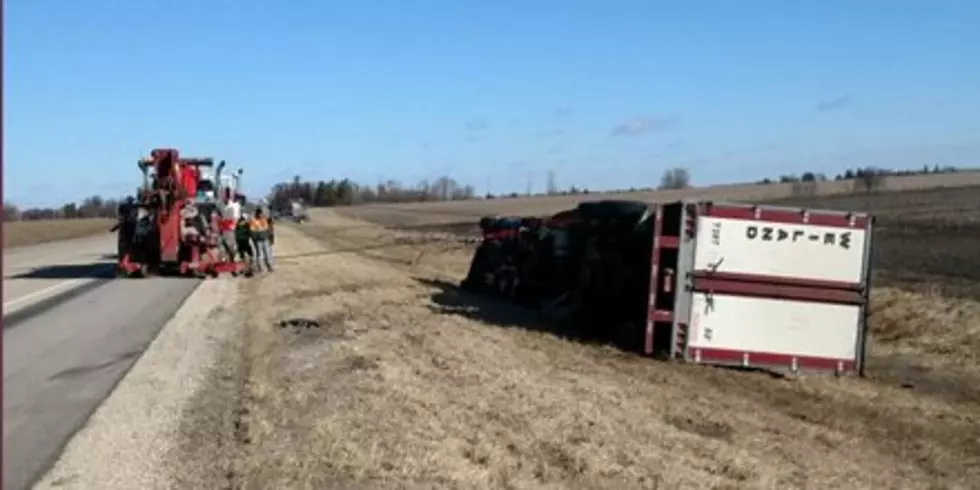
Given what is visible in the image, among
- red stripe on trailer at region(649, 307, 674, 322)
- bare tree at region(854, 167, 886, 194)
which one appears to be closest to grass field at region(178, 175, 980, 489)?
red stripe on trailer at region(649, 307, 674, 322)

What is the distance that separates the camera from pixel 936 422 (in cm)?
972

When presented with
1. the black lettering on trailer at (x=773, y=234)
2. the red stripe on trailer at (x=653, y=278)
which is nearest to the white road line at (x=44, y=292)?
the red stripe on trailer at (x=653, y=278)

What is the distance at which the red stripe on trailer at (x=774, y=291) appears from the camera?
1288 cm

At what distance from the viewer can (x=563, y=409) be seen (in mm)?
8969

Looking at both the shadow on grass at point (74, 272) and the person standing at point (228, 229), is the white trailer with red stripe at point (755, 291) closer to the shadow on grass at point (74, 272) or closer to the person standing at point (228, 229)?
the person standing at point (228, 229)

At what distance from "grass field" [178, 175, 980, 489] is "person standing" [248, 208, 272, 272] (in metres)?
9.70

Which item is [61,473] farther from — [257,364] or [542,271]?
[542,271]

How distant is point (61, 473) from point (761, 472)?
15.3 ft

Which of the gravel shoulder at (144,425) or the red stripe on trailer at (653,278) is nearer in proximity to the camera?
the gravel shoulder at (144,425)

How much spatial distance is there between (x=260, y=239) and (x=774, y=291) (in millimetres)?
17318

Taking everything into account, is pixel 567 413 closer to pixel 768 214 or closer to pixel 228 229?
pixel 768 214

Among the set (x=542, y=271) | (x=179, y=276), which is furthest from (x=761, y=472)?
(x=179, y=276)

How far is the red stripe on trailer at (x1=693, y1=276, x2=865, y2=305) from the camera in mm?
12883

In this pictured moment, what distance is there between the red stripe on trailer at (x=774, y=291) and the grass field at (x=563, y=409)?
974mm
